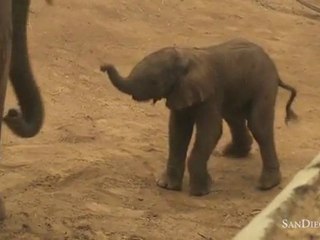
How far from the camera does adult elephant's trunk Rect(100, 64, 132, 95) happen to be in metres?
4.59

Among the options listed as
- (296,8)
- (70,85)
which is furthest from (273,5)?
(70,85)

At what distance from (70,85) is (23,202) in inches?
82.9

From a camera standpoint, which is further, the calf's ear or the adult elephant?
the calf's ear

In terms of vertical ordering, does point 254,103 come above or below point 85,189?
above

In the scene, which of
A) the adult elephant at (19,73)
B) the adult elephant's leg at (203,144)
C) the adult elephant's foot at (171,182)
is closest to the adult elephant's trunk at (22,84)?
the adult elephant at (19,73)

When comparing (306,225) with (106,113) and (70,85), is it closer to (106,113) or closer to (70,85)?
(106,113)

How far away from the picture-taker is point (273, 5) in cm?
966

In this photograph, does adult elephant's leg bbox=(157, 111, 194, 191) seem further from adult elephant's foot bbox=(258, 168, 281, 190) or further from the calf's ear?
adult elephant's foot bbox=(258, 168, 281, 190)

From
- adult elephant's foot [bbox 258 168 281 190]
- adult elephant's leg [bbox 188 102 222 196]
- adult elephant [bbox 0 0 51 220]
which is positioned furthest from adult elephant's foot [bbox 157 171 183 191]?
adult elephant [bbox 0 0 51 220]

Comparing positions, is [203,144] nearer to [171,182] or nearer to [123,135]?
[171,182]

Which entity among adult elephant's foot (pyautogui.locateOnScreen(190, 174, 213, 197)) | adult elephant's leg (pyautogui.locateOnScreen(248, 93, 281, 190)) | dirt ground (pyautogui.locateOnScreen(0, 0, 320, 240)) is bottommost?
dirt ground (pyautogui.locateOnScreen(0, 0, 320, 240))

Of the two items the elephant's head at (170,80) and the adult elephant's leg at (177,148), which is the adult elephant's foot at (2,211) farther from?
the adult elephant's leg at (177,148)

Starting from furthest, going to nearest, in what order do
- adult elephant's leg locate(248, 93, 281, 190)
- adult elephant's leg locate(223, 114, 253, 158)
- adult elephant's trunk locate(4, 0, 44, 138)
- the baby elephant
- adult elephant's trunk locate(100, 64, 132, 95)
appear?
1. adult elephant's leg locate(223, 114, 253, 158)
2. adult elephant's leg locate(248, 93, 281, 190)
3. the baby elephant
4. adult elephant's trunk locate(100, 64, 132, 95)
5. adult elephant's trunk locate(4, 0, 44, 138)

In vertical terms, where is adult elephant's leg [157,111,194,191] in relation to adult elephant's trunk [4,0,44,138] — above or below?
below
